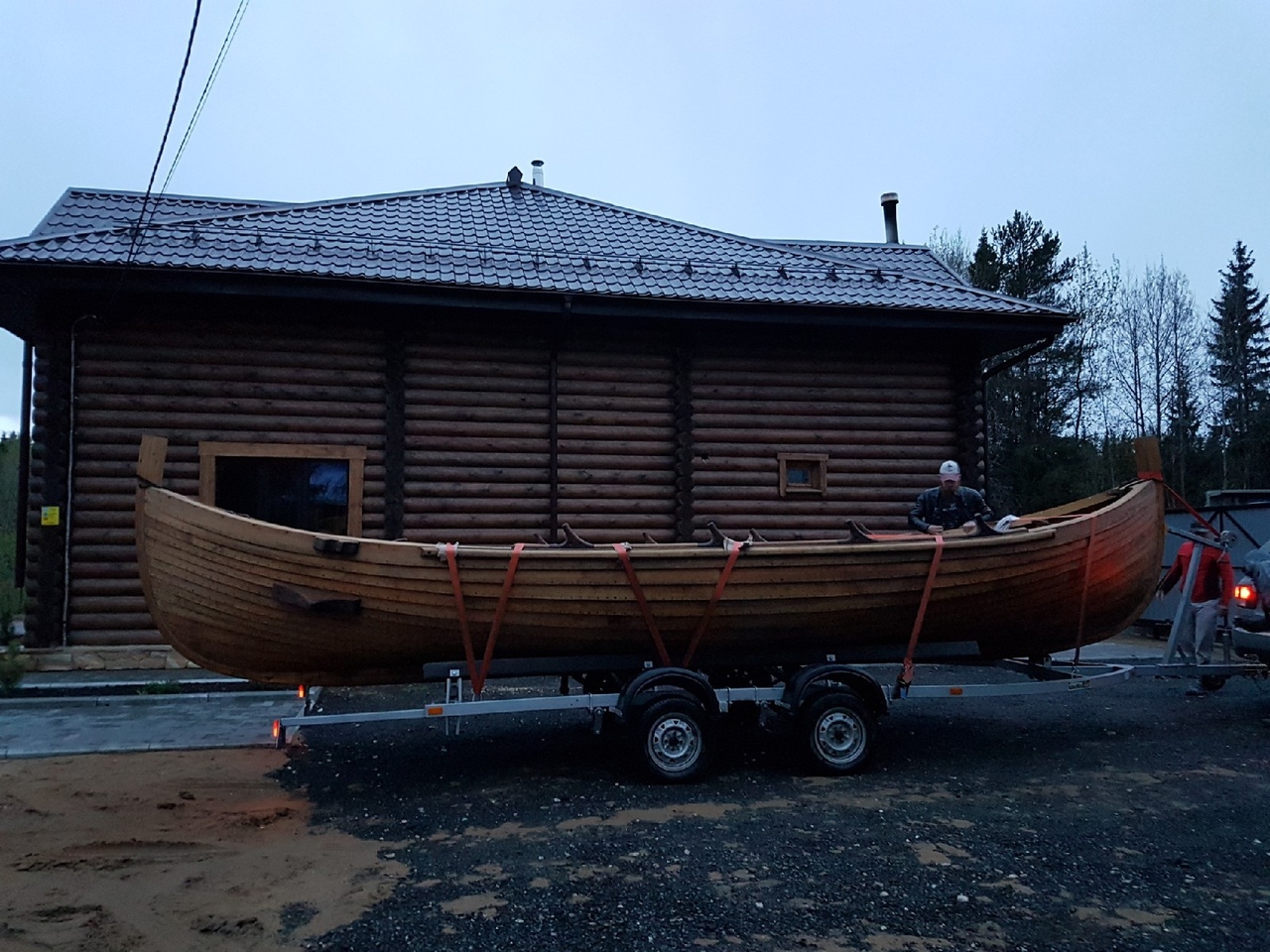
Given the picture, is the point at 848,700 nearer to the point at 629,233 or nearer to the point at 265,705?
the point at 265,705

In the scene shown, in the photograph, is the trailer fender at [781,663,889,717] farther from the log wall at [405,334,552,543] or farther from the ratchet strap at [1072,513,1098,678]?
the log wall at [405,334,552,543]

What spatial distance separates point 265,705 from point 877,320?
7.62 m

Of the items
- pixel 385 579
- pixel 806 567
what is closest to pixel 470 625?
pixel 385 579

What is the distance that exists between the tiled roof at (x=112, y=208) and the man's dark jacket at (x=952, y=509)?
346 inches

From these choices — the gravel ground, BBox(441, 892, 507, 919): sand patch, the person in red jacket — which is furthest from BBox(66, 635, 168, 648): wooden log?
the person in red jacket

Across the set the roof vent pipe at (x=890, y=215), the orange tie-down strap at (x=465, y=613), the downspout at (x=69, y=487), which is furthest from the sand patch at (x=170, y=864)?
the roof vent pipe at (x=890, y=215)

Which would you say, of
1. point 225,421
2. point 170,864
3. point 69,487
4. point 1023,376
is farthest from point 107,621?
point 1023,376

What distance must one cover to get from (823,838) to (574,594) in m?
1.96

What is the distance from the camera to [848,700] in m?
5.43

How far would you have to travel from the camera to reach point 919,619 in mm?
5523

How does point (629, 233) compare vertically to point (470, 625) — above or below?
above

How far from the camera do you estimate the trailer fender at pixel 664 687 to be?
17.0 ft

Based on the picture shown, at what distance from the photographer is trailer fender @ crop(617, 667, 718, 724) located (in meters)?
5.20

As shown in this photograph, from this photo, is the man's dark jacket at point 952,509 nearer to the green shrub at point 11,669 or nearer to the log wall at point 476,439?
the log wall at point 476,439
